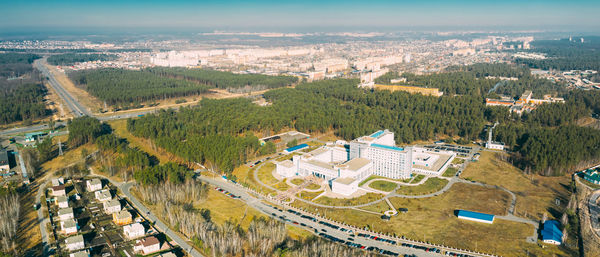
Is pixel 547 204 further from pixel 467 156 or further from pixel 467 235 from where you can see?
pixel 467 156

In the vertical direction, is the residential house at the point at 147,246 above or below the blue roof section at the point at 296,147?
below

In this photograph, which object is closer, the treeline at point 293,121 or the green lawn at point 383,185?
the green lawn at point 383,185

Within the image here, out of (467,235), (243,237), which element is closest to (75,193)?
(243,237)

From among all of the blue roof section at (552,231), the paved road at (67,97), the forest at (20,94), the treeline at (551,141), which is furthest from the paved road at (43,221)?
the treeline at (551,141)

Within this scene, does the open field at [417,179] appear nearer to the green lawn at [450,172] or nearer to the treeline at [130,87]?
the green lawn at [450,172]

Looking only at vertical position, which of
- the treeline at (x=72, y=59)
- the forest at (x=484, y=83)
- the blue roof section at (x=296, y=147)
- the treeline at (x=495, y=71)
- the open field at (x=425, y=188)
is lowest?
the open field at (x=425, y=188)

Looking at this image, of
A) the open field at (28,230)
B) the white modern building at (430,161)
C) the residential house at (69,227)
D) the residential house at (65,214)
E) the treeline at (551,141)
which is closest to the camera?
the open field at (28,230)

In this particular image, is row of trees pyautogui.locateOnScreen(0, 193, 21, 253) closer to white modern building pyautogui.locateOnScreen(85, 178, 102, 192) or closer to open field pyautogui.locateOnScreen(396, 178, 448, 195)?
white modern building pyautogui.locateOnScreen(85, 178, 102, 192)

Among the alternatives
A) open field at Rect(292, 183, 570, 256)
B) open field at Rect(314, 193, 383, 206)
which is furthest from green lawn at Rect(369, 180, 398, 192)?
open field at Rect(292, 183, 570, 256)

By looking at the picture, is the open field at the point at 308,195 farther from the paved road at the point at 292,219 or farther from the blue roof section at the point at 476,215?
the blue roof section at the point at 476,215

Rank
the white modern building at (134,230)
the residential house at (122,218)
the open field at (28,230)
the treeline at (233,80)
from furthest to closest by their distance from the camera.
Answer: the treeline at (233,80) < the residential house at (122,218) < the white modern building at (134,230) < the open field at (28,230)
